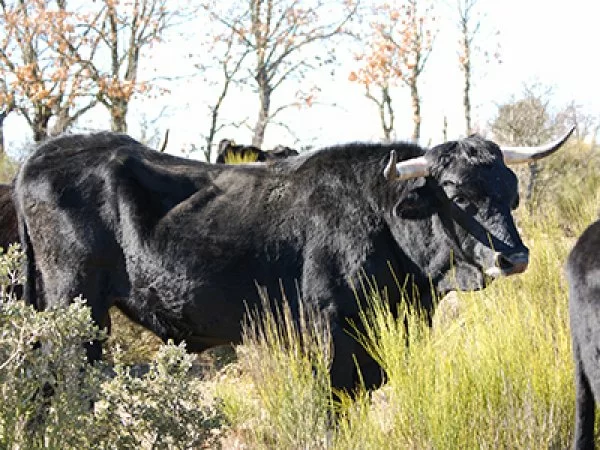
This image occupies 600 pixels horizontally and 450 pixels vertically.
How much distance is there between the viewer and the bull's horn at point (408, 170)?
5395 millimetres

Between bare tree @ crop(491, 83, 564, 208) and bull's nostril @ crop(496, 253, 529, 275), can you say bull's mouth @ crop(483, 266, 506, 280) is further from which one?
bare tree @ crop(491, 83, 564, 208)

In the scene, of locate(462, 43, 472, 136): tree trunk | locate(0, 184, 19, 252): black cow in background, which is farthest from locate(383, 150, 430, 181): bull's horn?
locate(462, 43, 472, 136): tree trunk

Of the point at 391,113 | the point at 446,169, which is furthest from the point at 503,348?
the point at 391,113

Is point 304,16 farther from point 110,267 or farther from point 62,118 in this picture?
point 110,267

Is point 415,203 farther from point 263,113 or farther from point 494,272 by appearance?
point 263,113

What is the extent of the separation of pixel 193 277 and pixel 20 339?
209cm

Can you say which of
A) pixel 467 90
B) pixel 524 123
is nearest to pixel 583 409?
pixel 524 123

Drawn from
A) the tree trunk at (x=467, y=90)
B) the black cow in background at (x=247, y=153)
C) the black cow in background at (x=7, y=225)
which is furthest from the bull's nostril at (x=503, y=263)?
the tree trunk at (x=467, y=90)

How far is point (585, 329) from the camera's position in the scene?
403 centimetres

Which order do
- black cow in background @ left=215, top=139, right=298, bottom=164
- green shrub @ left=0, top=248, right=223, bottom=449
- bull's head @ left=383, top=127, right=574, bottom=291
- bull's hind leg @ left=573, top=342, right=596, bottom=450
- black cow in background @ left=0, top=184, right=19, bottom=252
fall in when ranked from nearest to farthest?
green shrub @ left=0, top=248, right=223, bottom=449, bull's hind leg @ left=573, top=342, right=596, bottom=450, bull's head @ left=383, top=127, right=574, bottom=291, black cow in background @ left=0, top=184, right=19, bottom=252, black cow in background @ left=215, top=139, right=298, bottom=164

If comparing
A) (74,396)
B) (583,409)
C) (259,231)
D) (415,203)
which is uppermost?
(415,203)

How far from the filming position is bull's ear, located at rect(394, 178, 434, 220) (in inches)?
218

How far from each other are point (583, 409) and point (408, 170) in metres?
1.90

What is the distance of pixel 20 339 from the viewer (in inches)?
145
